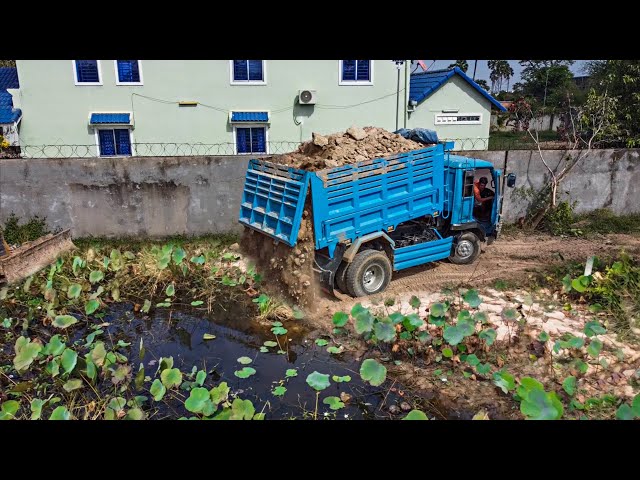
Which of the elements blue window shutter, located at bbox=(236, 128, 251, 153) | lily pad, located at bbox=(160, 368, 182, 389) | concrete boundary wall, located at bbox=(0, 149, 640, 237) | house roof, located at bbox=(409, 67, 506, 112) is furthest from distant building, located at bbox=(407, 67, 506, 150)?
lily pad, located at bbox=(160, 368, 182, 389)

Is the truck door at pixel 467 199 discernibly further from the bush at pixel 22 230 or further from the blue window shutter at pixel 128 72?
the blue window shutter at pixel 128 72

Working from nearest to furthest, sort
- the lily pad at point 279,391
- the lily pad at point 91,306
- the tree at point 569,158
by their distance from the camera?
1. the lily pad at point 279,391
2. the lily pad at point 91,306
3. the tree at point 569,158

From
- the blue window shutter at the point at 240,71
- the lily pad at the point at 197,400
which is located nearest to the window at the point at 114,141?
the blue window shutter at the point at 240,71

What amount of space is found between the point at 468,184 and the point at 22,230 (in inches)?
355

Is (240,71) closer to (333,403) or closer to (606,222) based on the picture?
(606,222)

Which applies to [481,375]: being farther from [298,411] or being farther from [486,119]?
[486,119]

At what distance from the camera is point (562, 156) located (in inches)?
454

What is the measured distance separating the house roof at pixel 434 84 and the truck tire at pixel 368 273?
36.1 feet

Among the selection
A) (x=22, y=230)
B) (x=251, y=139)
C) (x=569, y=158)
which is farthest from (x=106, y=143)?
(x=569, y=158)

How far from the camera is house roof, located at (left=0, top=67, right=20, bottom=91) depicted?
56.0 feet

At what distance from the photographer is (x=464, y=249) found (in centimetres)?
870

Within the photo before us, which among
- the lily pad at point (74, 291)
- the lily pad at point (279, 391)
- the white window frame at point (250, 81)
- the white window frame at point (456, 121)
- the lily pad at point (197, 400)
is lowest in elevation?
the lily pad at point (279, 391)

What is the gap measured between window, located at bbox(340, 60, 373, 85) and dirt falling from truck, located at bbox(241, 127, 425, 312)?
8644mm

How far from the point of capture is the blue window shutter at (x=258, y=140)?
1652 centimetres
